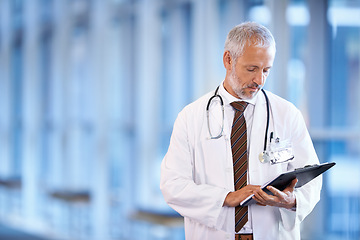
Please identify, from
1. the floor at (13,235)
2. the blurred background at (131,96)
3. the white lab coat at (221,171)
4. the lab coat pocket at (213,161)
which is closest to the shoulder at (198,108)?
the white lab coat at (221,171)

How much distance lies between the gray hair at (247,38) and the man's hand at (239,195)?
484 millimetres

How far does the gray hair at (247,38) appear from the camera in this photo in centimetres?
202

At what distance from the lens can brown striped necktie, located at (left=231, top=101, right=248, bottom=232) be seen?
2133 mm

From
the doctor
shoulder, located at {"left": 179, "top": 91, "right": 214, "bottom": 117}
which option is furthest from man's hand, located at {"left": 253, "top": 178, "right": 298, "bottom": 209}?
shoulder, located at {"left": 179, "top": 91, "right": 214, "bottom": 117}

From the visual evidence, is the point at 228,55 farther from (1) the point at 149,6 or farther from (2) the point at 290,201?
(1) the point at 149,6

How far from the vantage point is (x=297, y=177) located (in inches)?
77.2

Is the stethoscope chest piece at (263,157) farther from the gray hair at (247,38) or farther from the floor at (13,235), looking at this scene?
the floor at (13,235)

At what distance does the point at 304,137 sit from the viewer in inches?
84.8

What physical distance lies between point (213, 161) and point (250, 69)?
0.39 metres

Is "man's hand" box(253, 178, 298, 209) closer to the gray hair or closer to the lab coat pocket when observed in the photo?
the lab coat pocket

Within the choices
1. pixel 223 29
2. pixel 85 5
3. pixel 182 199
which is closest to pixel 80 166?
pixel 85 5

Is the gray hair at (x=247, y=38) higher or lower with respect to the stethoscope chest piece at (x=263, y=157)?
higher

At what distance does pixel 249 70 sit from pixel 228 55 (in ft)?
0.38

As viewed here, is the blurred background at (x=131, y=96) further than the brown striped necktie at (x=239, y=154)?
Yes
